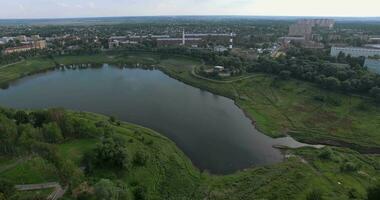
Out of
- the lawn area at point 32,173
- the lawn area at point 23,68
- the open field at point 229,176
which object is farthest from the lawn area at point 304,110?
the lawn area at point 23,68

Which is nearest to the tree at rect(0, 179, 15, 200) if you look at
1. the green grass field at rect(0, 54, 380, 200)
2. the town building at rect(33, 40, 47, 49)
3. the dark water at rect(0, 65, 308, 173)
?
the green grass field at rect(0, 54, 380, 200)

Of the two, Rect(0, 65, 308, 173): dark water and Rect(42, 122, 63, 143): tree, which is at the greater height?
Rect(42, 122, 63, 143): tree

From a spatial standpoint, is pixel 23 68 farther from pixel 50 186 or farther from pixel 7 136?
pixel 50 186

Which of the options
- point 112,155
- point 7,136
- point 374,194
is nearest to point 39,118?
point 7,136

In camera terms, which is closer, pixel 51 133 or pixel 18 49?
pixel 51 133

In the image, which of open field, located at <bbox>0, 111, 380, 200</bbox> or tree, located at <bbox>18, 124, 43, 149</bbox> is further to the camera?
tree, located at <bbox>18, 124, 43, 149</bbox>

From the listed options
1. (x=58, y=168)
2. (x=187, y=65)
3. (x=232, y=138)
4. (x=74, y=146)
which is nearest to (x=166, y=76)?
(x=187, y=65)

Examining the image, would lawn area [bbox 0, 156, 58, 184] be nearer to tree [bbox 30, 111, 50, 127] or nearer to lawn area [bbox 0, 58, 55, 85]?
tree [bbox 30, 111, 50, 127]

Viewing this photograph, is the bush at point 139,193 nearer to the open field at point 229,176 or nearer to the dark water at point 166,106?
the open field at point 229,176
